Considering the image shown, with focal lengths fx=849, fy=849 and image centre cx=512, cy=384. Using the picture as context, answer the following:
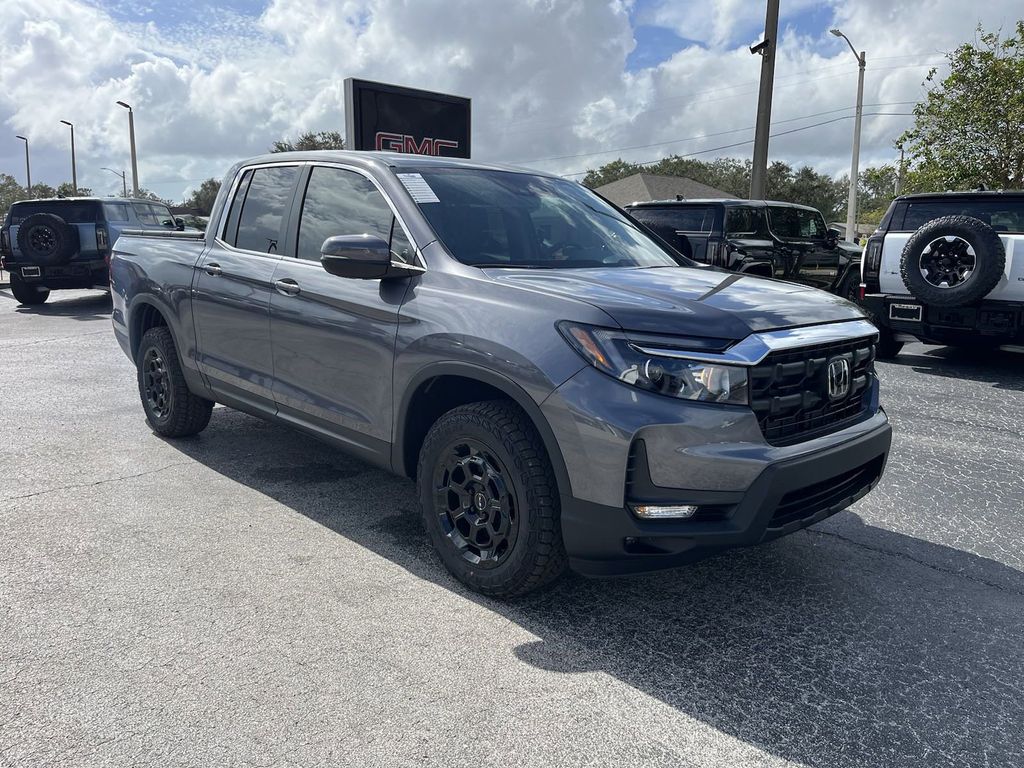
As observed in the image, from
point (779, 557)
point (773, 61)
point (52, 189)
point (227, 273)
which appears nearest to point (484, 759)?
point (779, 557)

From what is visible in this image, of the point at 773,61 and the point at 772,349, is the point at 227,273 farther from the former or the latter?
the point at 773,61

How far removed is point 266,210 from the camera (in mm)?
4578

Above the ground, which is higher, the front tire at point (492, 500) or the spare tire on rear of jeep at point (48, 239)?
the spare tire on rear of jeep at point (48, 239)

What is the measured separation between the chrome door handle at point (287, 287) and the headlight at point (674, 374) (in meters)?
1.83

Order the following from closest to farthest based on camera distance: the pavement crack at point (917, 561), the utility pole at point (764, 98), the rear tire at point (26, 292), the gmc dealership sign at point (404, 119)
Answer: the pavement crack at point (917, 561), the gmc dealership sign at point (404, 119), the rear tire at point (26, 292), the utility pole at point (764, 98)

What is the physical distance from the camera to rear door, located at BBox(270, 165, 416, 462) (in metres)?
3.62

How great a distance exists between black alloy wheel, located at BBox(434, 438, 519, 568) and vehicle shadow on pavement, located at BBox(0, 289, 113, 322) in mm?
10734

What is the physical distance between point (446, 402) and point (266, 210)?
Result: 5.79 ft

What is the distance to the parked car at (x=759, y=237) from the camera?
34.0 feet

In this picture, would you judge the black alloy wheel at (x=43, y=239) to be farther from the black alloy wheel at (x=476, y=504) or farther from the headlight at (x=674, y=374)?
the headlight at (x=674, y=374)

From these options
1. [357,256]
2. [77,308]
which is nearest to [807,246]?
[357,256]

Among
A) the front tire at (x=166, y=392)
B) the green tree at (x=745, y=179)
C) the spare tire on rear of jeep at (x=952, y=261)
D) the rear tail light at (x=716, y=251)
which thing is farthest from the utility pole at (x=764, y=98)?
the green tree at (x=745, y=179)

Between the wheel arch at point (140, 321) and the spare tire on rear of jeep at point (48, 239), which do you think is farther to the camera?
the spare tire on rear of jeep at point (48, 239)

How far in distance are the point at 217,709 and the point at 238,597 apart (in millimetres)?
799
